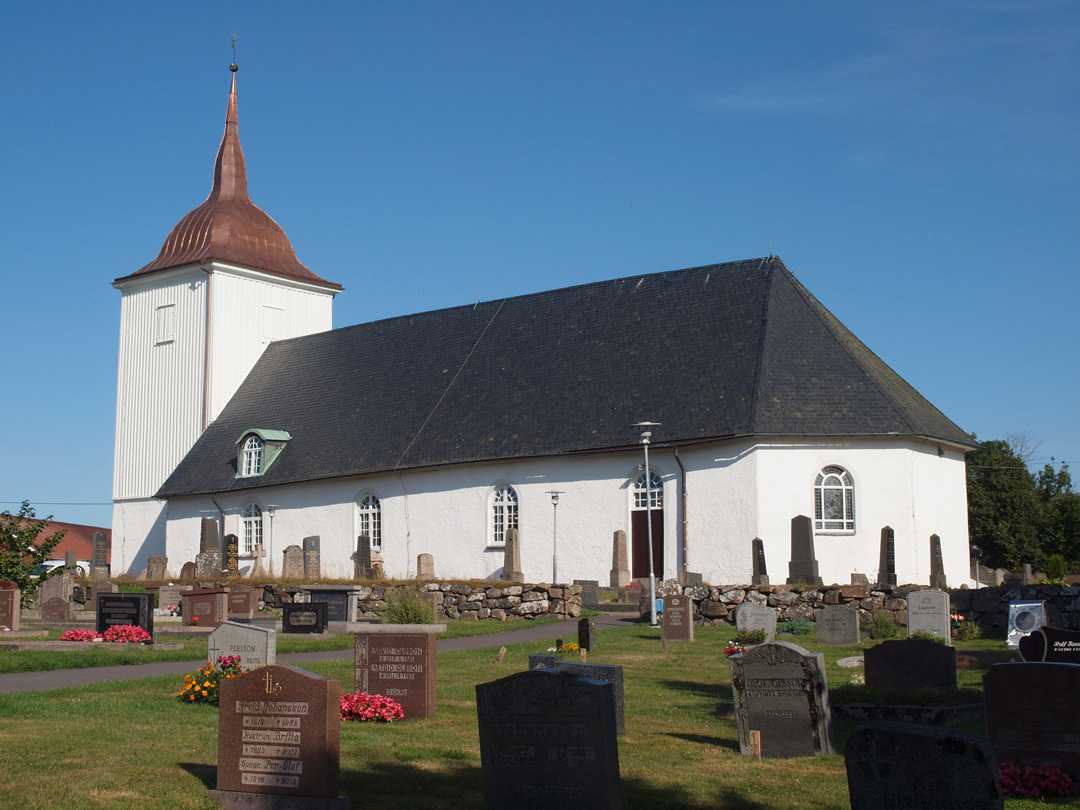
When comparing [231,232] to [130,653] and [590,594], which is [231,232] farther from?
[130,653]

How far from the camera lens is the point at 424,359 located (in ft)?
140

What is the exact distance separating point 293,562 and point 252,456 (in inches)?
251

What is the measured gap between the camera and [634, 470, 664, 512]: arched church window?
35062mm

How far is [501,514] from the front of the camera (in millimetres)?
37875

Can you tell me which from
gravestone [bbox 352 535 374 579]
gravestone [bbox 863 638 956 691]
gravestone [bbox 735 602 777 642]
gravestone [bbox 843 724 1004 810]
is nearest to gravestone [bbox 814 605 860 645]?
gravestone [bbox 735 602 777 642]

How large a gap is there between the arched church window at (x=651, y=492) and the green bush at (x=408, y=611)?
1328 centimetres

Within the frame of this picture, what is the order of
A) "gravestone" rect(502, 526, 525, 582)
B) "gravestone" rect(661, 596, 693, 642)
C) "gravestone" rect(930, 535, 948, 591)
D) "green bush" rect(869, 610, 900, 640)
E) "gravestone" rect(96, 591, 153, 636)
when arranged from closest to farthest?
"gravestone" rect(96, 591, 153, 636)
"green bush" rect(869, 610, 900, 640)
"gravestone" rect(661, 596, 693, 642)
"gravestone" rect(930, 535, 948, 591)
"gravestone" rect(502, 526, 525, 582)

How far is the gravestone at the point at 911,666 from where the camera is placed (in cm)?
1423

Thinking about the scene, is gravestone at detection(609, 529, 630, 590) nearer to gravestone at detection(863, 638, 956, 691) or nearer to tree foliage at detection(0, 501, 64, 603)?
tree foliage at detection(0, 501, 64, 603)

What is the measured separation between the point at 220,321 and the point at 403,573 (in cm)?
1389

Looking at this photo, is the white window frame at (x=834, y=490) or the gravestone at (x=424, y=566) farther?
the gravestone at (x=424, y=566)

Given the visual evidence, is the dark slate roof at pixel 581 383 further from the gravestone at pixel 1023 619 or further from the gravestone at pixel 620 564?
the gravestone at pixel 1023 619

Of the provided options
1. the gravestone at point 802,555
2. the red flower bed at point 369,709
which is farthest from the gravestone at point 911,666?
the gravestone at point 802,555

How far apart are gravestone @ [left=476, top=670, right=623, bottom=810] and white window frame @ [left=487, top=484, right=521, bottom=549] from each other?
28.4 metres
